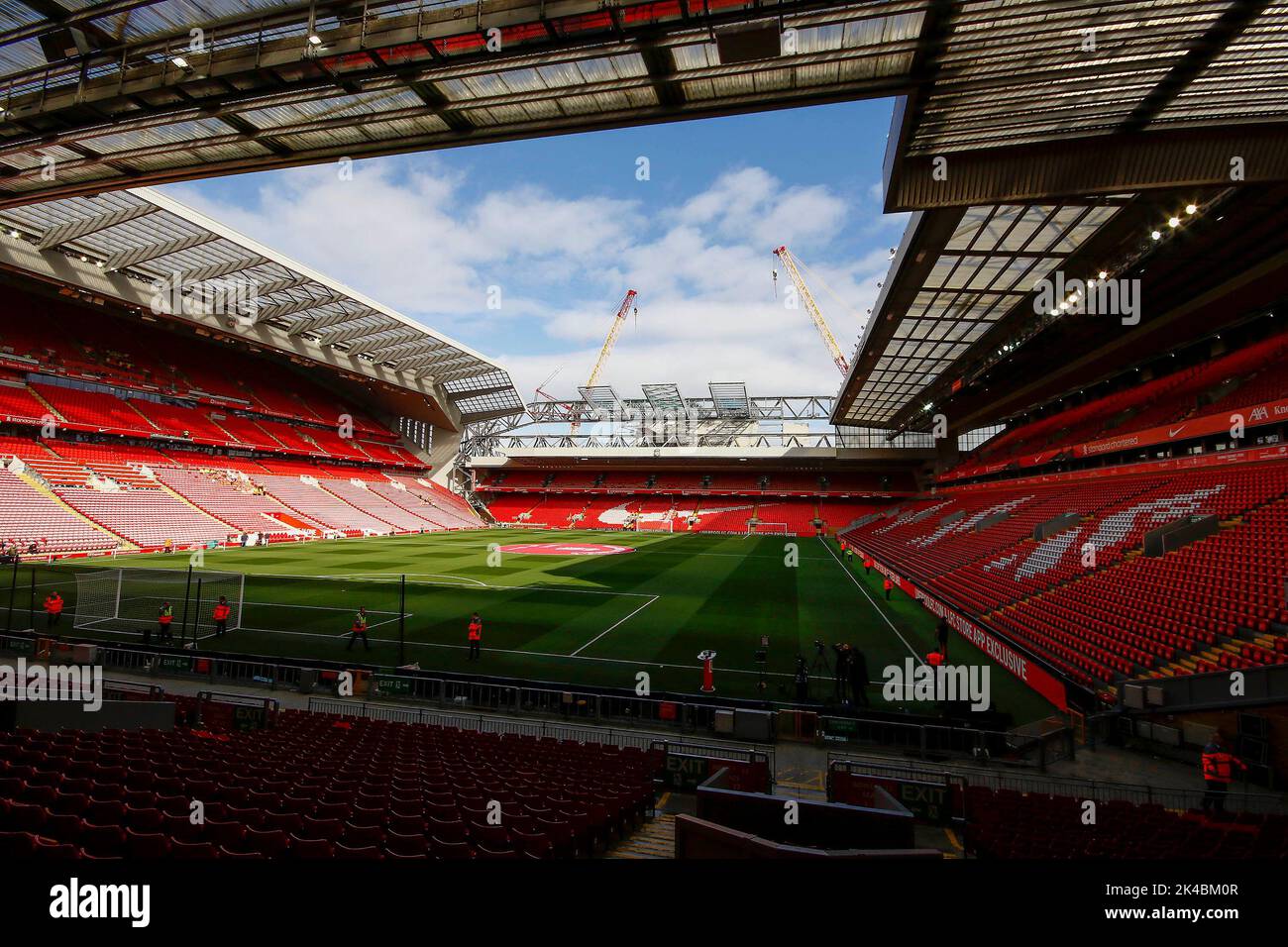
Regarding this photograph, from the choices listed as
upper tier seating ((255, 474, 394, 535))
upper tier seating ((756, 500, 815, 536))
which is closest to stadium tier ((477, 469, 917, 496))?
upper tier seating ((756, 500, 815, 536))

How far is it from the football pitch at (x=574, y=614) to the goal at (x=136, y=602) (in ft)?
0.68

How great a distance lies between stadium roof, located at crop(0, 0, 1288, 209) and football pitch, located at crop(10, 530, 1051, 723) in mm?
11108

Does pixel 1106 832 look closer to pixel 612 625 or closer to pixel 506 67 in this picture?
pixel 506 67

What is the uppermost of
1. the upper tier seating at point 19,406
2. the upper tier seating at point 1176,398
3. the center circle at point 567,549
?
the upper tier seating at point 19,406

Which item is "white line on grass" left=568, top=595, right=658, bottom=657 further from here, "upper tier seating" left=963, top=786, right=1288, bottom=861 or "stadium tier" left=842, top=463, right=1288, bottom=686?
"stadium tier" left=842, top=463, right=1288, bottom=686

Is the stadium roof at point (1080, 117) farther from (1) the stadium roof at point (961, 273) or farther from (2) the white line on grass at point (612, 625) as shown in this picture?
(2) the white line on grass at point (612, 625)

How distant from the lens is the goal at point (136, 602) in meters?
19.2

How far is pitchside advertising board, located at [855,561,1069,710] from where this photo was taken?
13641 mm

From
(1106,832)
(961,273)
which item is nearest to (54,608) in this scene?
(1106,832)
